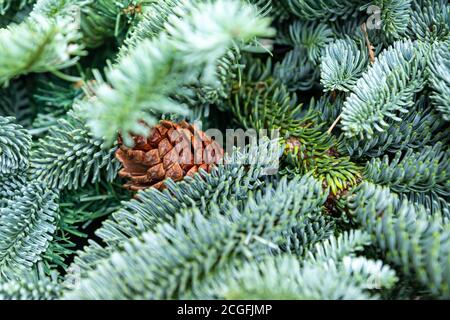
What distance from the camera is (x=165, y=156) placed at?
526 millimetres

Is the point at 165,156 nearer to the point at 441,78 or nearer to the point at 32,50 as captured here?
the point at 32,50

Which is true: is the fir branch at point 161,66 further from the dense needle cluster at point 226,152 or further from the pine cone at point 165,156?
the pine cone at point 165,156

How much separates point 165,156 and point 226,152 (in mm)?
67

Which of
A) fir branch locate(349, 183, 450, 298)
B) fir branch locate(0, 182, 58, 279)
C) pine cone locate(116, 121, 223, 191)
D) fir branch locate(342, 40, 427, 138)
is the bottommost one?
fir branch locate(349, 183, 450, 298)

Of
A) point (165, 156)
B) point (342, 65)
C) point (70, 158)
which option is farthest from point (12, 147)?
point (342, 65)

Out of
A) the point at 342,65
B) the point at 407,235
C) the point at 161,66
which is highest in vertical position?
the point at 342,65

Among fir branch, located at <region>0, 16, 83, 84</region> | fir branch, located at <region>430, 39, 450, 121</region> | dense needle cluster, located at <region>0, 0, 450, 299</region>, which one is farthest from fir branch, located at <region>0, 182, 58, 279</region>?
fir branch, located at <region>430, 39, 450, 121</region>

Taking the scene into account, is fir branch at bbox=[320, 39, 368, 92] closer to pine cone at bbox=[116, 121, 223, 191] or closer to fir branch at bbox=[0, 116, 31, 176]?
pine cone at bbox=[116, 121, 223, 191]

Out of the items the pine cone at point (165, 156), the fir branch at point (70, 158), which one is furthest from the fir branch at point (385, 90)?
the fir branch at point (70, 158)

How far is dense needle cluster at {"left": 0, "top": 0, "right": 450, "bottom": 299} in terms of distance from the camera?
1.25 ft

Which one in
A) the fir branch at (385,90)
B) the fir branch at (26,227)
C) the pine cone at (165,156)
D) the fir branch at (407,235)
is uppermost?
the fir branch at (385,90)

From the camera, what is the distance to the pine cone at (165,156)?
52cm

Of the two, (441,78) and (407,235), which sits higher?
(441,78)
